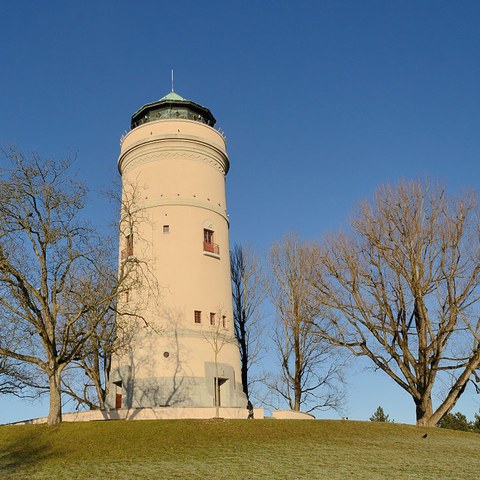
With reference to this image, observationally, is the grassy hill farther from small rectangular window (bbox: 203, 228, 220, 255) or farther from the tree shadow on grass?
small rectangular window (bbox: 203, 228, 220, 255)

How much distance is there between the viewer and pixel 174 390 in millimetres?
25188

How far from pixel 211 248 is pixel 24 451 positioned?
46.7 ft

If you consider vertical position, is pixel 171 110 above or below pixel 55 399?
above

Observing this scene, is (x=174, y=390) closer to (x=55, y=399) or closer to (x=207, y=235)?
(x=55, y=399)

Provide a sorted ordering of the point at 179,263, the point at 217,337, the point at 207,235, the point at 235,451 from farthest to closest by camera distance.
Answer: the point at 207,235
the point at 179,263
the point at 217,337
the point at 235,451

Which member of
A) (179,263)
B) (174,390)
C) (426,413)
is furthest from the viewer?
(179,263)

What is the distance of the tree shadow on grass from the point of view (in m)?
13.5

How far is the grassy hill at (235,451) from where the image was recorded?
1240 centimetres

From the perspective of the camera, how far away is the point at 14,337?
19.7 metres

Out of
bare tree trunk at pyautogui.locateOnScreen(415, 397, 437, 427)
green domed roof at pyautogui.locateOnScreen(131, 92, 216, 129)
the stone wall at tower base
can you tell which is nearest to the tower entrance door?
the stone wall at tower base

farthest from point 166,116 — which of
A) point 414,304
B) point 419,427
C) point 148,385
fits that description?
point 419,427

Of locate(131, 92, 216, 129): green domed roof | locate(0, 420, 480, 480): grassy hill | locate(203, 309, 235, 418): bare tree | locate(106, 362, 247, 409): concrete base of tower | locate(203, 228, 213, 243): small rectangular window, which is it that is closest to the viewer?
locate(0, 420, 480, 480): grassy hill

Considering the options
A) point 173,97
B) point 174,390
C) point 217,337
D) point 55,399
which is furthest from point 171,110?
point 55,399

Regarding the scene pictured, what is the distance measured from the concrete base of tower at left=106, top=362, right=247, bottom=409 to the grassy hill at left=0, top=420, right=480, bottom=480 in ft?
17.5
